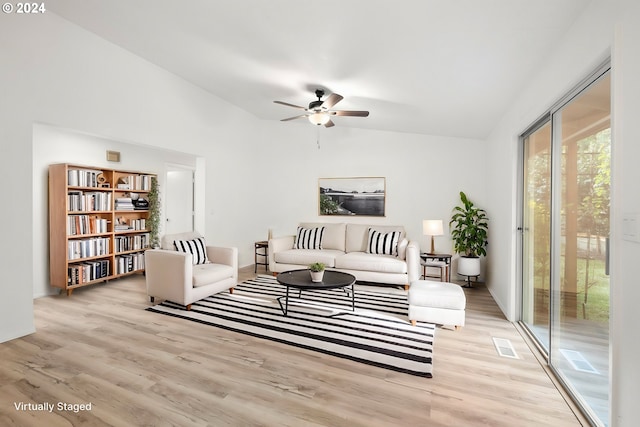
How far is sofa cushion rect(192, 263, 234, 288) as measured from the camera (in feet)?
12.8

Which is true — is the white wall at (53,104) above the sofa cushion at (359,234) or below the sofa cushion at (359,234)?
above

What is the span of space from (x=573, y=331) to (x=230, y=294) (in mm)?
3736

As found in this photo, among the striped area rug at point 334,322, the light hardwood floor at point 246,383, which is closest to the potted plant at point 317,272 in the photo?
the striped area rug at point 334,322

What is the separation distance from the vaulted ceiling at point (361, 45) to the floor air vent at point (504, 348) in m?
2.36

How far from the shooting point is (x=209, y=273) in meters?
4.07

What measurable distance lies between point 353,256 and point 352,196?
150cm

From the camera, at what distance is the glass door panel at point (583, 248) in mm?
1823

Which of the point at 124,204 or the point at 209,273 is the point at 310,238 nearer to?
the point at 209,273

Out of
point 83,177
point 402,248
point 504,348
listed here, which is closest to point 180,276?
point 83,177

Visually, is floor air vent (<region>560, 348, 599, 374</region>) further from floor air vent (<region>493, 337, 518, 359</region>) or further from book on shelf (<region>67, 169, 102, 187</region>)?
book on shelf (<region>67, 169, 102, 187</region>)

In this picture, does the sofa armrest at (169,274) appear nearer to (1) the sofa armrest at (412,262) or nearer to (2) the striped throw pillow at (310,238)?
(2) the striped throw pillow at (310,238)

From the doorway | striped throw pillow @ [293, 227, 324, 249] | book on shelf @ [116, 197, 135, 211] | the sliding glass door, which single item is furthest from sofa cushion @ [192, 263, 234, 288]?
the sliding glass door

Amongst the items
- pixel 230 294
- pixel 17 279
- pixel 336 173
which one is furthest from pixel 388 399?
pixel 336 173

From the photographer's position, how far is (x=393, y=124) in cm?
529
